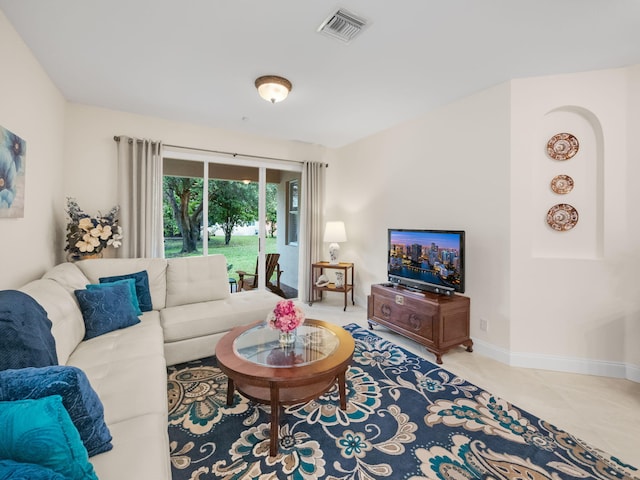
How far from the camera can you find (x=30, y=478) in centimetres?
71

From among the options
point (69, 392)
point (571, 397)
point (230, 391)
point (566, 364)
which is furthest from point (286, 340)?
point (566, 364)

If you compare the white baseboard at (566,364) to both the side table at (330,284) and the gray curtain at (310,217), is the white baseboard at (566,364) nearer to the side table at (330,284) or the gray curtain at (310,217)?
the side table at (330,284)

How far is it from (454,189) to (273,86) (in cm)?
215

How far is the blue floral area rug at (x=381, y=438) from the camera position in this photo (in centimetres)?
151

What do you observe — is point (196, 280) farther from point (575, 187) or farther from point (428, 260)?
point (575, 187)

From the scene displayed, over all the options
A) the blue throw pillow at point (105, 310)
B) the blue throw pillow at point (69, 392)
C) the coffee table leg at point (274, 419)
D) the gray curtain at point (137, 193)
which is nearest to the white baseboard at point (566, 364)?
the coffee table leg at point (274, 419)

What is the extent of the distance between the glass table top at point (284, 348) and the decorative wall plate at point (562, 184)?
2.38m

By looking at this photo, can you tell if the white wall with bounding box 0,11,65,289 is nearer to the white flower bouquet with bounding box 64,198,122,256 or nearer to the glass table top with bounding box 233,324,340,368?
the white flower bouquet with bounding box 64,198,122,256

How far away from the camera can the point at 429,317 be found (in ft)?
9.14

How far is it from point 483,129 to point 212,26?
2568mm

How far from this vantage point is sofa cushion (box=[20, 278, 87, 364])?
1747mm

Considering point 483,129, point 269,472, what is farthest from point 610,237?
point 269,472

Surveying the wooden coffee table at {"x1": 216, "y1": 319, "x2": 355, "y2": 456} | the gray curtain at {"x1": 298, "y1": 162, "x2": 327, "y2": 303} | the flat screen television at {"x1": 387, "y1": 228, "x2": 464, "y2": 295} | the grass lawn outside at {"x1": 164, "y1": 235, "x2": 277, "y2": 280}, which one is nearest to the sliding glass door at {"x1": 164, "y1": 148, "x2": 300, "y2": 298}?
the grass lawn outside at {"x1": 164, "y1": 235, "x2": 277, "y2": 280}

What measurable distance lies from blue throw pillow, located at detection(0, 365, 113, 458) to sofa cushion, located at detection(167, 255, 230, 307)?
2.02 meters
